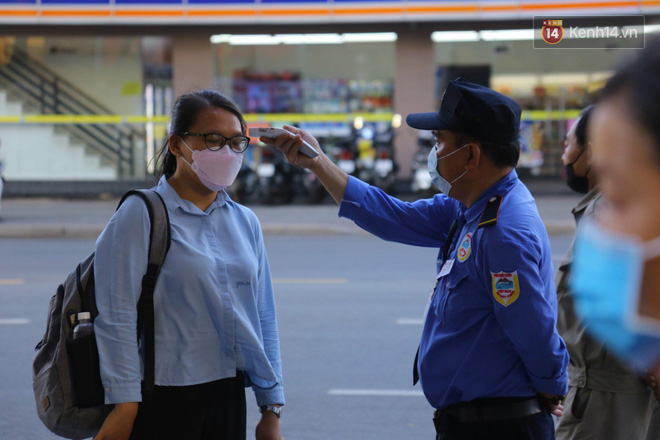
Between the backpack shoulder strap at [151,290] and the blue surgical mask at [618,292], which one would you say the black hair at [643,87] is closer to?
the blue surgical mask at [618,292]

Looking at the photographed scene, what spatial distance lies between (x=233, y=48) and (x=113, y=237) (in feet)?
65.9

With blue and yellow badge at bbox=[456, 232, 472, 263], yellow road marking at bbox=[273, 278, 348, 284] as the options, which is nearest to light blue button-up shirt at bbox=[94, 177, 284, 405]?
blue and yellow badge at bbox=[456, 232, 472, 263]

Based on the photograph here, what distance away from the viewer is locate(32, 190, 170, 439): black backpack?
109 inches

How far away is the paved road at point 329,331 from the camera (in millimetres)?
5855

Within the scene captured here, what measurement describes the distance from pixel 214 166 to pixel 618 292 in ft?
7.17

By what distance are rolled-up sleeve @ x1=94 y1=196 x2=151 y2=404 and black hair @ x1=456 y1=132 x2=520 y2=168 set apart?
1.13 meters

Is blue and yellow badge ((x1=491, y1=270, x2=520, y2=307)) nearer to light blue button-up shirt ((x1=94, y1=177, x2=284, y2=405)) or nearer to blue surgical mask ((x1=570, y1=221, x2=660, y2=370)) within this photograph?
light blue button-up shirt ((x1=94, y1=177, x2=284, y2=405))

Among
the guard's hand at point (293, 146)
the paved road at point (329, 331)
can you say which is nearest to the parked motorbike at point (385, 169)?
the paved road at point (329, 331)

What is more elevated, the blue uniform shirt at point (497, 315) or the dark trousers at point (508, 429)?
the blue uniform shirt at point (497, 315)

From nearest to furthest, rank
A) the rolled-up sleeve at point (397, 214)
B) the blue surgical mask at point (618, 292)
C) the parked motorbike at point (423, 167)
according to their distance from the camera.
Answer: the blue surgical mask at point (618, 292) → the rolled-up sleeve at point (397, 214) → the parked motorbike at point (423, 167)

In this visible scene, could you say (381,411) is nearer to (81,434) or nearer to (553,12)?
(81,434)

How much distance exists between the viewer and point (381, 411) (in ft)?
19.7

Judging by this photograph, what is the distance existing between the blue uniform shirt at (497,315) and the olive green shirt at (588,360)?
0.59m

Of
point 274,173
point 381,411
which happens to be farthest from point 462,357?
point 274,173
